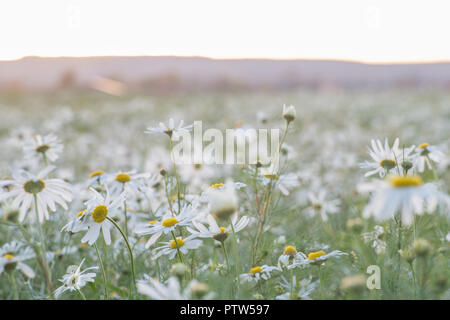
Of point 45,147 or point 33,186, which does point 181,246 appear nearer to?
point 33,186

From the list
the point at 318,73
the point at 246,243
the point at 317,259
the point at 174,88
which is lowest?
the point at 246,243

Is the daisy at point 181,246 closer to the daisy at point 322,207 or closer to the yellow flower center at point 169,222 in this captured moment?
the yellow flower center at point 169,222

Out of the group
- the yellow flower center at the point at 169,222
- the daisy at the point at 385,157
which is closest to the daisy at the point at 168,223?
the yellow flower center at the point at 169,222

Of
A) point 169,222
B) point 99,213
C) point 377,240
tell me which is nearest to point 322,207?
point 377,240

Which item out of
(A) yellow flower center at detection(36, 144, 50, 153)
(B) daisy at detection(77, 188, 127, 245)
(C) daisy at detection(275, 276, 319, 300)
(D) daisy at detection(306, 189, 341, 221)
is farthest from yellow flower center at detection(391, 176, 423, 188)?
(A) yellow flower center at detection(36, 144, 50, 153)

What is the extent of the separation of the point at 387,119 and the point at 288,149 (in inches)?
184

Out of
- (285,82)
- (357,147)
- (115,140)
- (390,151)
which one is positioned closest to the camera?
(390,151)

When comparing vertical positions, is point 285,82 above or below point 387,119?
above

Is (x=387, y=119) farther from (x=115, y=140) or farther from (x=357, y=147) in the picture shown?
(x=115, y=140)

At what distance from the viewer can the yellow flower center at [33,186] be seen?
3.32 feet

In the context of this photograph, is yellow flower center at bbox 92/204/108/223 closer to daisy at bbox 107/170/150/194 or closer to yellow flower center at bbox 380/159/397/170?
daisy at bbox 107/170/150/194

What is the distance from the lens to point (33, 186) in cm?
101

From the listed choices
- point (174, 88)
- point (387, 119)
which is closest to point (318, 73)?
point (174, 88)

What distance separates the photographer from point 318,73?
16547 mm
